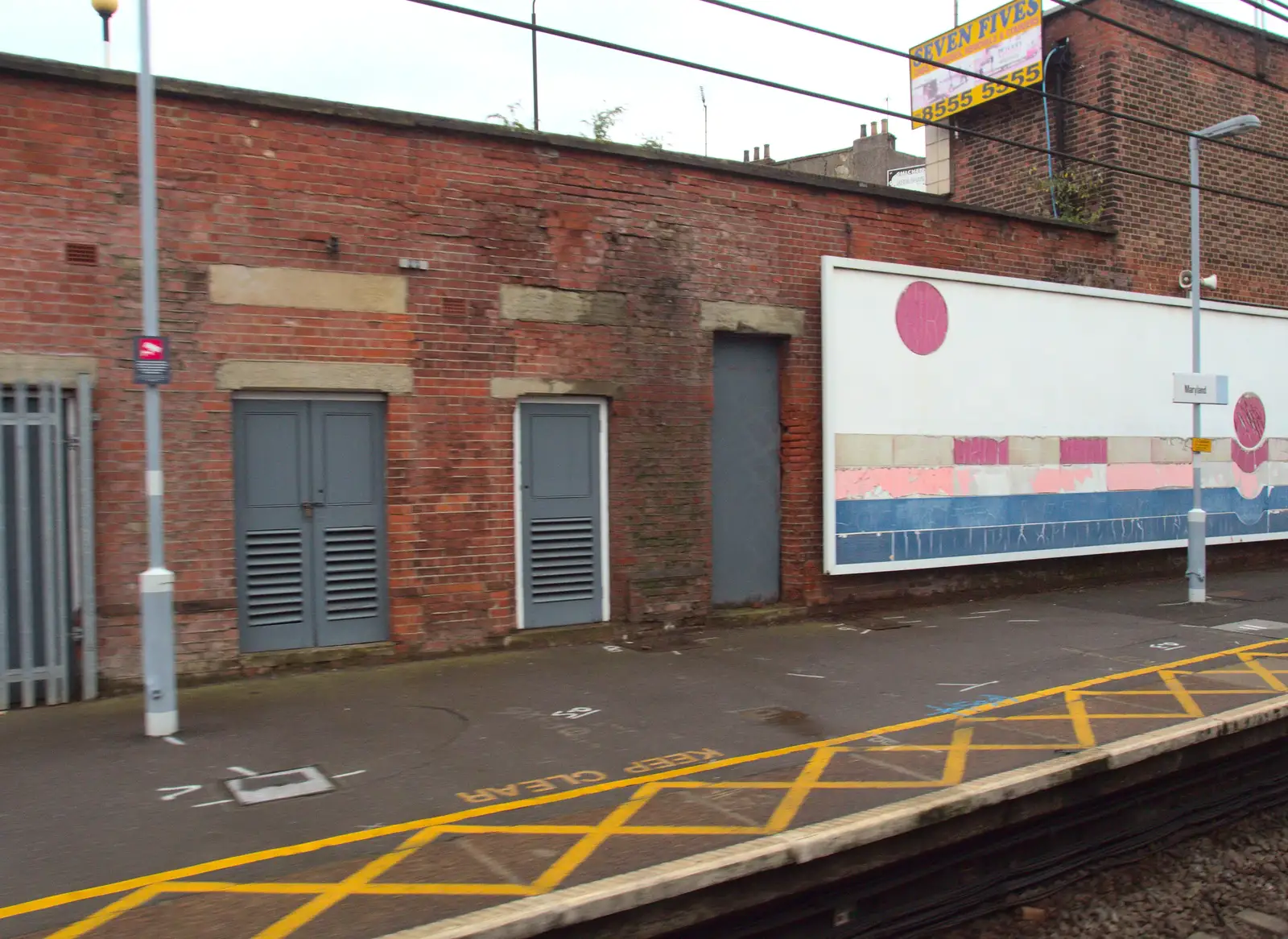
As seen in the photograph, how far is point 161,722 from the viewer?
6695 mm

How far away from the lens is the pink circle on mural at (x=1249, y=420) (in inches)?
587

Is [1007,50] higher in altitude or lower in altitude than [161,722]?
higher

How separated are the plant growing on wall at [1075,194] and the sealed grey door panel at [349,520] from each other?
33.5 ft

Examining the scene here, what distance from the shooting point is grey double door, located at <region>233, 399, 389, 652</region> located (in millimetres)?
8539

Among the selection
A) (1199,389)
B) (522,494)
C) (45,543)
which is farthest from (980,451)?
(45,543)

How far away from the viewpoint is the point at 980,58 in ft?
54.4

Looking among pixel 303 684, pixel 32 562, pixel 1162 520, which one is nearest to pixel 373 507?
pixel 303 684

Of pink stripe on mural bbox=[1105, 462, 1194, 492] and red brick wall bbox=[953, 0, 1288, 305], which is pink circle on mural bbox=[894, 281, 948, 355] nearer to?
pink stripe on mural bbox=[1105, 462, 1194, 492]

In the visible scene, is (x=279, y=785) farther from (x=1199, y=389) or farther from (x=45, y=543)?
(x=1199, y=389)

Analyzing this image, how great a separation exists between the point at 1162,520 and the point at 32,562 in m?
13.5

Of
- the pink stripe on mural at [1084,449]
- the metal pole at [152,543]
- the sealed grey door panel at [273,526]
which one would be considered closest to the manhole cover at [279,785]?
the metal pole at [152,543]

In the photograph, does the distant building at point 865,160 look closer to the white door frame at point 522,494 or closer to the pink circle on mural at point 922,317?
the pink circle on mural at point 922,317

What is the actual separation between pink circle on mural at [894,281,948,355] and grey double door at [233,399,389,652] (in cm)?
607

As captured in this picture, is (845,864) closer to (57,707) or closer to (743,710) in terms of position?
(743,710)
